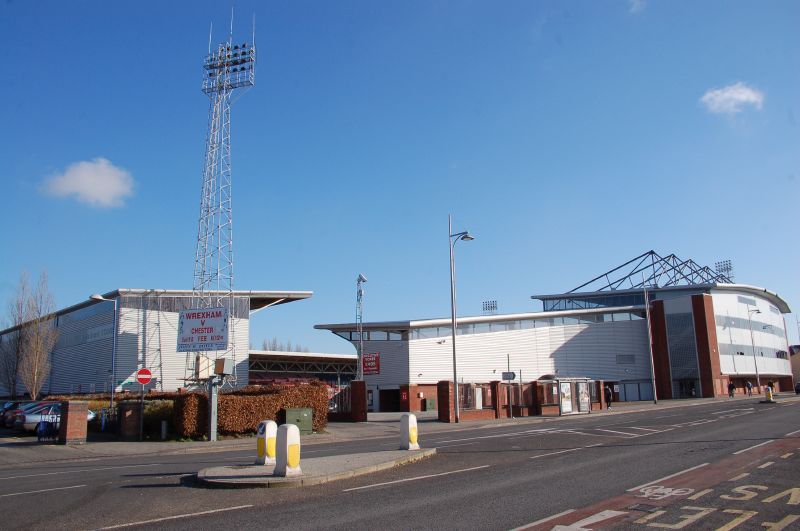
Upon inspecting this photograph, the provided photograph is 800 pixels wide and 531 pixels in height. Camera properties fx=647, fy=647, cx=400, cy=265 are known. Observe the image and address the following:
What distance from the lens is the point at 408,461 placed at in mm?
16016

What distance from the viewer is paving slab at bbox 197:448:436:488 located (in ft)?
40.3

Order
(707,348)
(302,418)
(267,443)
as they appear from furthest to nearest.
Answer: (707,348) < (302,418) < (267,443)

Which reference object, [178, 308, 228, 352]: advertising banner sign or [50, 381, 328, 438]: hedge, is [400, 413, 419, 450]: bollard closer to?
[50, 381, 328, 438]: hedge

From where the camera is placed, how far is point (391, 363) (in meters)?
58.9

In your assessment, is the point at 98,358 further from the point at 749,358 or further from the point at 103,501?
the point at 749,358

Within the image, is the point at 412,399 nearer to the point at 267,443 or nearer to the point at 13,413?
the point at 13,413

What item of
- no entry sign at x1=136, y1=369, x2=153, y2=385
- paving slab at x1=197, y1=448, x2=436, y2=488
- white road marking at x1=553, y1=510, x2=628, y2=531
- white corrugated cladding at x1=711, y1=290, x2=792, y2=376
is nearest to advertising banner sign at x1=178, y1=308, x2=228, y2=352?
no entry sign at x1=136, y1=369, x2=153, y2=385

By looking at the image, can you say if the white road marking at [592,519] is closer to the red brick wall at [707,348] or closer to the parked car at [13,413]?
the parked car at [13,413]

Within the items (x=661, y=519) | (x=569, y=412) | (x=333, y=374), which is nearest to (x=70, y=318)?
(x=333, y=374)

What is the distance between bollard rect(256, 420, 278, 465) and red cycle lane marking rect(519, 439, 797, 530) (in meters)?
7.67

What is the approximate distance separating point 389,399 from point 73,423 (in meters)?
36.1

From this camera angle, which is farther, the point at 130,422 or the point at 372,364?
the point at 372,364

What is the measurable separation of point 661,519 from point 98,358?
173ft

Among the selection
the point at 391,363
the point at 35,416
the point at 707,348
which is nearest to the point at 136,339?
the point at 35,416
